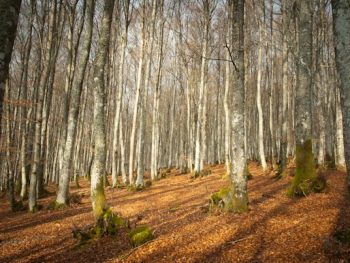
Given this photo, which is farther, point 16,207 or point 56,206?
point 16,207

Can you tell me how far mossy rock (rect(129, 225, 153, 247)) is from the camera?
245 inches

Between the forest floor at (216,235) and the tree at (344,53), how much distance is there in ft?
6.02

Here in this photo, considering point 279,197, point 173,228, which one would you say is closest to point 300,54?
point 279,197

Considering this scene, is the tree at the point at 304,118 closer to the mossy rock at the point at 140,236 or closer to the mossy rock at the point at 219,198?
the mossy rock at the point at 219,198

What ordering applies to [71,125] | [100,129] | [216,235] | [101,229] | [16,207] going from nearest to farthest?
1. [216,235]
2. [101,229]
3. [100,129]
4. [71,125]
5. [16,207]

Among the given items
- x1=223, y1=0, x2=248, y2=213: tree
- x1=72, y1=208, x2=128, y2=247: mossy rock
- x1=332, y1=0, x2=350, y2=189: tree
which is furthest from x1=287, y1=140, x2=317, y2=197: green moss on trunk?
x1=72, y1=208, x2=128, y2=247: mossy rock

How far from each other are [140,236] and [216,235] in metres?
1.59

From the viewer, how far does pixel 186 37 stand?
945 inches

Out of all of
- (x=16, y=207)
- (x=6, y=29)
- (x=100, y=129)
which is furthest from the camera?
(x=16, y=207)

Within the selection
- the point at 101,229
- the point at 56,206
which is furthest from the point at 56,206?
the point at 101,229

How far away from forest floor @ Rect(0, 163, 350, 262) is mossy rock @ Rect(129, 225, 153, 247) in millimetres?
138

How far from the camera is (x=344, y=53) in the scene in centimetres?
418

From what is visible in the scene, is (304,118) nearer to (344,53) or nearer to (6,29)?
(344,53)

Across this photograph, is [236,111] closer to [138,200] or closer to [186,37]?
[138,200]
